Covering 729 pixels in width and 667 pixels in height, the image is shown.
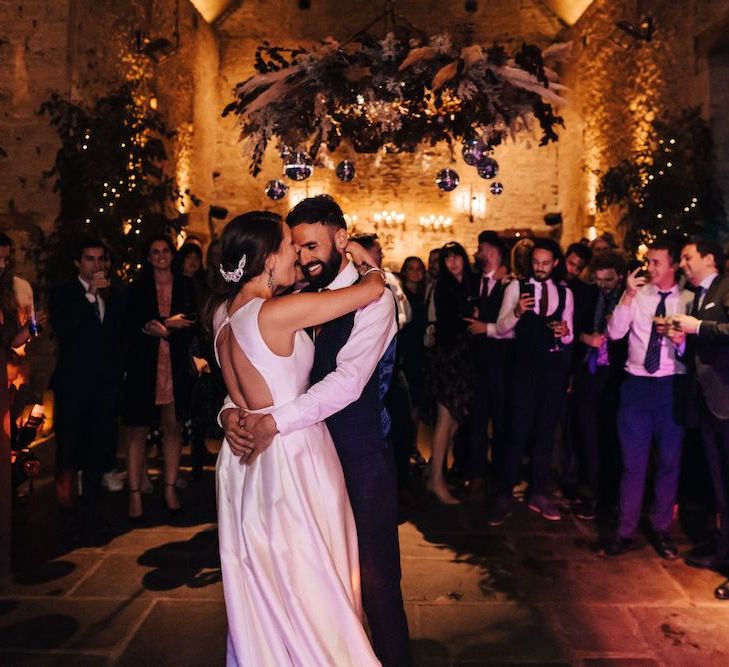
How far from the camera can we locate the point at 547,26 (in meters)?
13.2

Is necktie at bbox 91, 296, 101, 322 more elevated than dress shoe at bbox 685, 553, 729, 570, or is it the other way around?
necktie at bbox 91, 296, 101, 322

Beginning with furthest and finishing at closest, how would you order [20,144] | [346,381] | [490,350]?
1. [20,144]
2. [490,350]
3. [346,381]

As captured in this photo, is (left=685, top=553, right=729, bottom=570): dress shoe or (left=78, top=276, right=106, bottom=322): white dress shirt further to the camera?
(left=78, top=276, right=106, bottom=322): white dress shirt

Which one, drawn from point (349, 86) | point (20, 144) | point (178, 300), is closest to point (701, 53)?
point (349, 86)

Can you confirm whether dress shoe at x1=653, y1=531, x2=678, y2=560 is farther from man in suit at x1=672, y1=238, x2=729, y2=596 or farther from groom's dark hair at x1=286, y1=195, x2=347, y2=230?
groom's dark hair at x1=286, y1=195, x2=347, y2=230

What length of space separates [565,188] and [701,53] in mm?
5806

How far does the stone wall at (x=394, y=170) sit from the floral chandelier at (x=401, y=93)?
957 centimetres

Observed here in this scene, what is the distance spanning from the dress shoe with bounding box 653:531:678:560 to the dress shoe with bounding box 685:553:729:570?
0.24 feet

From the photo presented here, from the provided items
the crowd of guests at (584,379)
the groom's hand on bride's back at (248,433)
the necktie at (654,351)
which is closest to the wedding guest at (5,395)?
the groom's hand on bride's back at (248,433)

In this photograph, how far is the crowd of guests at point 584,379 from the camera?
3.66 m

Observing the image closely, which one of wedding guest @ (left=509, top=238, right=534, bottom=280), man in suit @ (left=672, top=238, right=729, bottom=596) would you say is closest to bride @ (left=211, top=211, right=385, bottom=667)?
man in suit @ (left=672, top=238, right=729, bottom=596)

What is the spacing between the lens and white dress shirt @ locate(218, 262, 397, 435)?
1.98 m

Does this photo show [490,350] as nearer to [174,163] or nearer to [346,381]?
[346,381]

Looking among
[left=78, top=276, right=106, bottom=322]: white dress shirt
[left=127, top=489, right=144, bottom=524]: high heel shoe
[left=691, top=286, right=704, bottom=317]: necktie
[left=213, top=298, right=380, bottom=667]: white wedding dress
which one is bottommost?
[left=127, top=489, right=144, bottom=524]: high heel shoe
